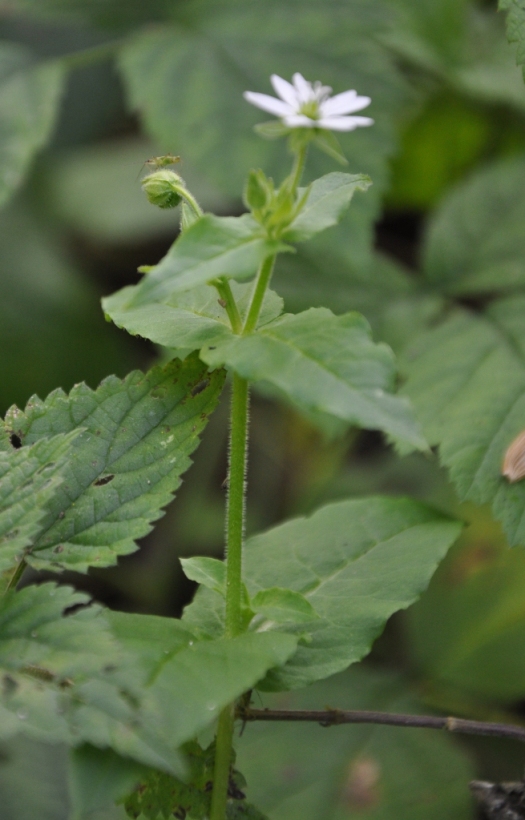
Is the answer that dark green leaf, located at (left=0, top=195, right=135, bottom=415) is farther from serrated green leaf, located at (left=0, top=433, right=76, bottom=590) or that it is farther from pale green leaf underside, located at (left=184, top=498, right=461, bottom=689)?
serrated green leaf, located at (left=0, top=433, right=76, bottom=590)

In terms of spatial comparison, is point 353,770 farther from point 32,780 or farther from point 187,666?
point 187,666

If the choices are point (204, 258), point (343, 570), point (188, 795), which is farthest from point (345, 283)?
point (188, 795)

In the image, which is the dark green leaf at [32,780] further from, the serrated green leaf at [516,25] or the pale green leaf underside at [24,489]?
the serrated green leaf at [516,25]

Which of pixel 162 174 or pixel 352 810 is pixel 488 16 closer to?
pixel 162 174

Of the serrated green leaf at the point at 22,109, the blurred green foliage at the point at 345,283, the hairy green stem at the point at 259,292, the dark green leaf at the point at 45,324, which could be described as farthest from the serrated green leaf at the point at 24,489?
the dark green leaf at the point at 45,324

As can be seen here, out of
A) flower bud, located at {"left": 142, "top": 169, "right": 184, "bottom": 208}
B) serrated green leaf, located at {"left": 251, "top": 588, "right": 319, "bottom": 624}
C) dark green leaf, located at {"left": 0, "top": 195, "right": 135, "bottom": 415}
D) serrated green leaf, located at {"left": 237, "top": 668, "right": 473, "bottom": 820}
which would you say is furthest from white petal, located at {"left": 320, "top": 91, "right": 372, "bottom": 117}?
dark green leaf, located at {"left": 0, "top": 195, "right": 135, "bottom": 415}

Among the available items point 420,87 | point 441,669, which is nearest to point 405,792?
point 441,669
